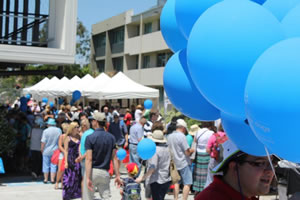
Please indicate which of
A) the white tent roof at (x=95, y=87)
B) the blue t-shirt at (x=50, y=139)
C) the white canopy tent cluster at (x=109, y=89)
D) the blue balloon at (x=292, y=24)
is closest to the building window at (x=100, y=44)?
the white canopy tent cluster at (x=109, y=89)

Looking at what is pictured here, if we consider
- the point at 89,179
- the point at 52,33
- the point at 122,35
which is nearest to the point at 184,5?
the point at 89,179

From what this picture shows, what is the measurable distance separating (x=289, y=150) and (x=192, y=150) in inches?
273

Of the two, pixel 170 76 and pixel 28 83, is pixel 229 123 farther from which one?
pixel 28 83

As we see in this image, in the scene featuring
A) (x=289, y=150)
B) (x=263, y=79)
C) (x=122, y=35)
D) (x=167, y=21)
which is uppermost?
(x=122, y=35)

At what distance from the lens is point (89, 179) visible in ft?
23.1

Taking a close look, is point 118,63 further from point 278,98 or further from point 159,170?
point 278,98

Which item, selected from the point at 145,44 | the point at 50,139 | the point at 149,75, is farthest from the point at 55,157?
the point at 145,44

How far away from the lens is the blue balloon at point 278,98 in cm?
184

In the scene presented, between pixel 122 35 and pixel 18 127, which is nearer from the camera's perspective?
pixel 18 127

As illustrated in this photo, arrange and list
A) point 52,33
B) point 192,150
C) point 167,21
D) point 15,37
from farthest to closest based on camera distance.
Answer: point 15,37 → point 52,33 → point 192,150 → point 167,21

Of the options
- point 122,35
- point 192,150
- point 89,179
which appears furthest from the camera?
point 122,35

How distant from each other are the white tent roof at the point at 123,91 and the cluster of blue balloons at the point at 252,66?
1423 centimetres

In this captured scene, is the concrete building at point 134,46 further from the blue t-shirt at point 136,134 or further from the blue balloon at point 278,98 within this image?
the blue balloon at point 278,98

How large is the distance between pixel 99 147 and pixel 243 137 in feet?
15.3
